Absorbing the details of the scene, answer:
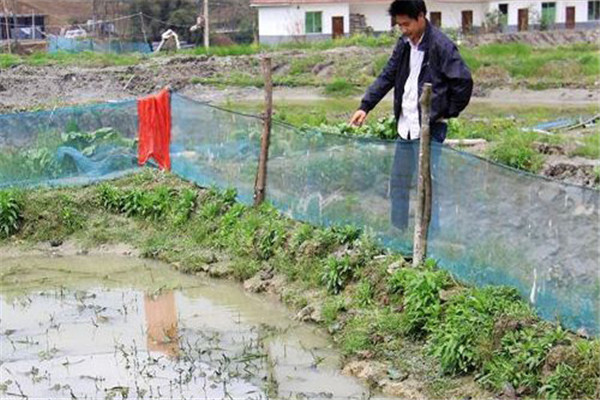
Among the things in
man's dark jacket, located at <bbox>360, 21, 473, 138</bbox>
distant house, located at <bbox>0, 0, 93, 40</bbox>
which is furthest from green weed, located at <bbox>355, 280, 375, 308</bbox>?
distant house, located at <bbox>0, 0, 93, 40</bbox>

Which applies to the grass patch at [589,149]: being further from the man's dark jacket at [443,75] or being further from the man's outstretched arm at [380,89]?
the man's dark jacket at [443,75]

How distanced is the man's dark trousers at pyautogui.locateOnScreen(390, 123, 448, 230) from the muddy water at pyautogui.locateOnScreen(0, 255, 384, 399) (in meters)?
1.11

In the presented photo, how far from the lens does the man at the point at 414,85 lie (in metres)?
6.91

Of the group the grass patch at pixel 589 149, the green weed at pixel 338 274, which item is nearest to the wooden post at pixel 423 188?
the green weed at pixel 338 274

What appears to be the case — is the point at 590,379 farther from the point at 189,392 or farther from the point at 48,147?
the point at 48,147

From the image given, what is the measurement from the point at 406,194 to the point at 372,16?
4121cm

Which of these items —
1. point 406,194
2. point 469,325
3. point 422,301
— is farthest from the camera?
point 406,194

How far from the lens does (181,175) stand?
1112 centimetres

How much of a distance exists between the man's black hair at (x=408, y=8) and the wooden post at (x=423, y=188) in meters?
0.49

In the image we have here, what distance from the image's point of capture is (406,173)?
24.3ft

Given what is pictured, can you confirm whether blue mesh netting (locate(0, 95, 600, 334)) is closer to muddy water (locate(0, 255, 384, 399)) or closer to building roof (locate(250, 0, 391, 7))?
muddy water (locate(0, 255, 384, 399))

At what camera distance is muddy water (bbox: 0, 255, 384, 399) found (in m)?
6.23

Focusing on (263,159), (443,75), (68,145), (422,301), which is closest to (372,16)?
(68,145)

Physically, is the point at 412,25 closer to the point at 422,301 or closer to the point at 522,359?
the point at 422,301
